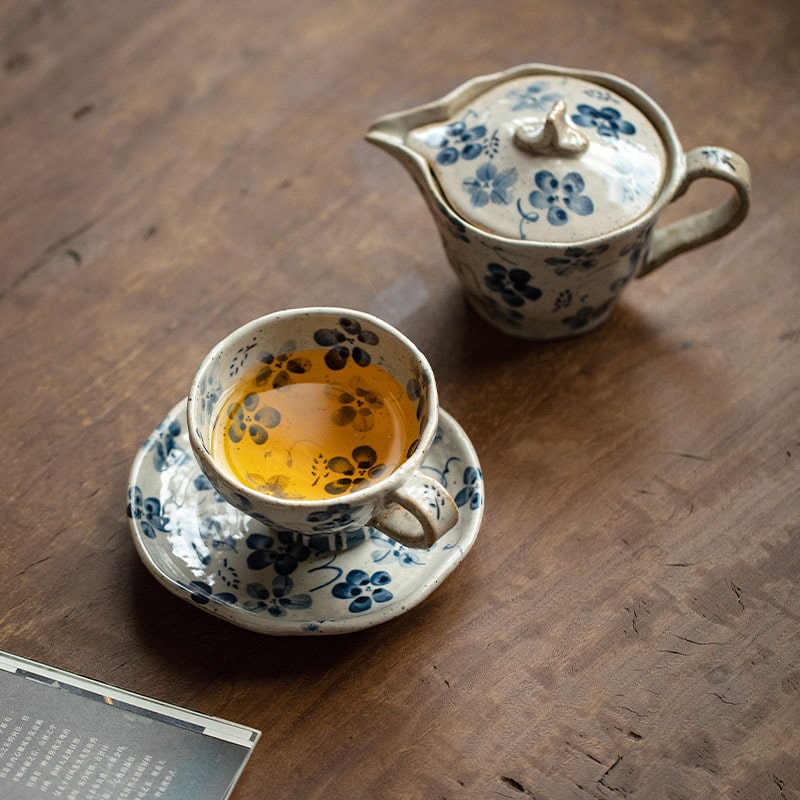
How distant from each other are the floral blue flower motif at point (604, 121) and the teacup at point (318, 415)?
259 mm

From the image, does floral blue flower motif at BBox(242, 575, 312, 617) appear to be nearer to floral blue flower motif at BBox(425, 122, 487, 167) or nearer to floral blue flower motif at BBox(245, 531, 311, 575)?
floral blue flower motif at BBox(245, 531, 311, 575)

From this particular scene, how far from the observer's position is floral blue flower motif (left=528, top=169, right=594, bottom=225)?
817mm

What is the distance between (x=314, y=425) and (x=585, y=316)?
0.93 feet

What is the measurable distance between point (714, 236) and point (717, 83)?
301 mm

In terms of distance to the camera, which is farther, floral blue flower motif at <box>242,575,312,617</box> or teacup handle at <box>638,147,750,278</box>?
teacup handle at <box>638,147,750,278</box>

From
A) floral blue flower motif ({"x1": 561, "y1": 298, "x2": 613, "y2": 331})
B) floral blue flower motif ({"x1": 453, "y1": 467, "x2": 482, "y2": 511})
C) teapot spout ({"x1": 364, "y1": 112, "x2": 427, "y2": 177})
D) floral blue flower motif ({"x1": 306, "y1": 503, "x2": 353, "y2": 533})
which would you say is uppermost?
teapot spout ({"x1": 364, "y1": 112, "x2": 427, "y2": 177})

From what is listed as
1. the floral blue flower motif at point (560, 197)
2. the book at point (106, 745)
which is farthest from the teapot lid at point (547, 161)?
the book at point (106, 745)

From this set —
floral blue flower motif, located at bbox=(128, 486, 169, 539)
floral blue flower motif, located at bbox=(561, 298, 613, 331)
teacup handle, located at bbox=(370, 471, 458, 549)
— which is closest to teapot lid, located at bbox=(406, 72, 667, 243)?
floral blue flower motif, located at bbox=(561, 298, 613, 331)

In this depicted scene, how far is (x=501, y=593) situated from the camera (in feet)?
2.57

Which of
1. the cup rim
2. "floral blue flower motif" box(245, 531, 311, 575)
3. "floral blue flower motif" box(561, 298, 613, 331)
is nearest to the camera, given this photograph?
the cup rim

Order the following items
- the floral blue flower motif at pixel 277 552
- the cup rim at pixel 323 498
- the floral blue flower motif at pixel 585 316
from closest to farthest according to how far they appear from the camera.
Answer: the cup rim at pixel 323 498 → the floral blue flower motif at pixel 277 552 → the floral blue flower motif at pixel 585 316

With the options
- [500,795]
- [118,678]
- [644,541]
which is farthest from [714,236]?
[118,678]

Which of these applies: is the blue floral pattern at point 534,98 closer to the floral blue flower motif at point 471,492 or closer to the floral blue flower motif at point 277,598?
the floral blue flower motif at point 471,492

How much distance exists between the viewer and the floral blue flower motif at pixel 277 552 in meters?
0.77
